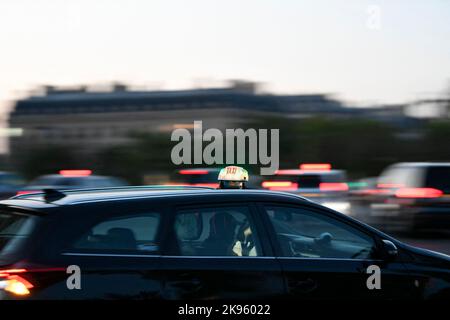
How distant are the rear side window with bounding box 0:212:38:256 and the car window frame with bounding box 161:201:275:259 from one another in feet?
2.56

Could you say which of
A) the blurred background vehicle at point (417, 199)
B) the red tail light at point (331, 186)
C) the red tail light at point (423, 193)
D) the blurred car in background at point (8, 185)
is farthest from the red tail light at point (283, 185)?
the blurred car in background at point (8, 185)

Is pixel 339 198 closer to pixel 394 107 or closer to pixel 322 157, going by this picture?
pixel 322 157

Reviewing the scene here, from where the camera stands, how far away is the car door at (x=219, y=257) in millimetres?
5348

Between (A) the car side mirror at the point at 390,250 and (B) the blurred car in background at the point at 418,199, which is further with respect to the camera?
(B) the blurred car in background at the point at 418,199

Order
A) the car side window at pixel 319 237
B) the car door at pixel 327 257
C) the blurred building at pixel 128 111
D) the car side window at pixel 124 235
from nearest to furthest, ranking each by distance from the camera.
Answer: the car side window at pixel 124 235
the car door at pixel 327 257
the car side window at pixel 319 237
the blurred building at pixel 128 111

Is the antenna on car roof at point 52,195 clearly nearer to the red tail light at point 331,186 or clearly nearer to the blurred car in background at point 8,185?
the red tail light at point 331,186

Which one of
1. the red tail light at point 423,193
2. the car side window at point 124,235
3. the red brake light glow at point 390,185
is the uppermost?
the car side window at point 124,235

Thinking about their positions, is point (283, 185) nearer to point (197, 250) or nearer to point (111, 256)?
point (197, 250)

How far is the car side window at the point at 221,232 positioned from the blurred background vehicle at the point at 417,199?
39.2ft

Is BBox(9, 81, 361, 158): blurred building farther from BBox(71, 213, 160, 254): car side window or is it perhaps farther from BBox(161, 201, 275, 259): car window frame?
BBox(71, 213, 160, 254): car side window

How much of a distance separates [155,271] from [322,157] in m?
73.5

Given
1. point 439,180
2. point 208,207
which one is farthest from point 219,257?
point 439,180

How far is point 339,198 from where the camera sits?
70.2 feet
